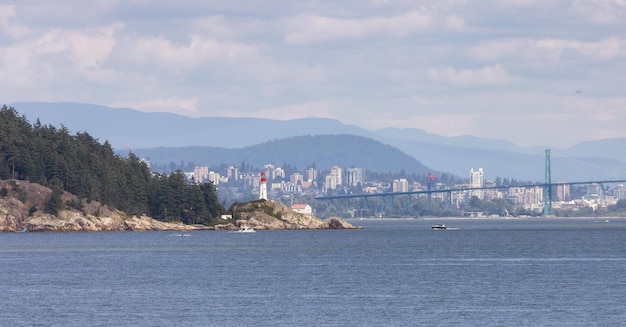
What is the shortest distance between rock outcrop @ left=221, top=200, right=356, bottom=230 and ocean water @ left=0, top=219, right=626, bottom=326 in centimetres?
4777

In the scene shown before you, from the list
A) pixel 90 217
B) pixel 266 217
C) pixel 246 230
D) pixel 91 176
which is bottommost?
pixel 246 230

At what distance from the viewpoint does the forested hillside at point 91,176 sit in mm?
160500

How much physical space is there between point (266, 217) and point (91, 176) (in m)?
27.9

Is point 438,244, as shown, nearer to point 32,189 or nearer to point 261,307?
point 32,189

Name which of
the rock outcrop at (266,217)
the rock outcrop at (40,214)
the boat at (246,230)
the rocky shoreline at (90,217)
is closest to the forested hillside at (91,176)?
the rock outcrop at (40,214)

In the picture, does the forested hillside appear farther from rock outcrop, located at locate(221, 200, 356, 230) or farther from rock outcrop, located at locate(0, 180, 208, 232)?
rock outcrop, located at locate(221, 200, 356, 230)

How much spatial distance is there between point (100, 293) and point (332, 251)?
49854mm

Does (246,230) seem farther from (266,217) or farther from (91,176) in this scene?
(91,176)

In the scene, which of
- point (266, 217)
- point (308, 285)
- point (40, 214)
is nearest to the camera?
point (308, 285)

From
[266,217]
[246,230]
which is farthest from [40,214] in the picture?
[266,217]

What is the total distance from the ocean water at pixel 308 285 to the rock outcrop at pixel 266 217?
47773mm

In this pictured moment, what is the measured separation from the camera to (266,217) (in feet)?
593

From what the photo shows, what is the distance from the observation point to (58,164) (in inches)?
6358

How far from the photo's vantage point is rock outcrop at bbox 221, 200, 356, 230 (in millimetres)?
178875
